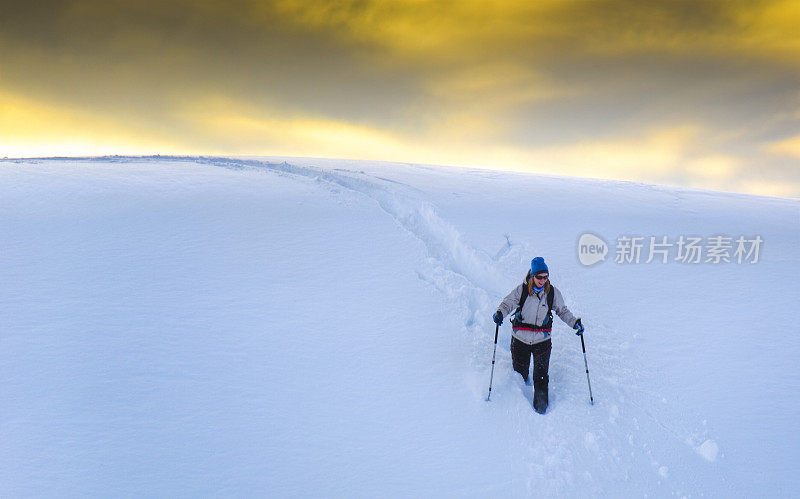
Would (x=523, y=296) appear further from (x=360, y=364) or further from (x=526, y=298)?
(x=360, y=364)

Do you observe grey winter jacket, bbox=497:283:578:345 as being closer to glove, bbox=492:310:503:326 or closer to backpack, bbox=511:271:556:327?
backpack, bbox=511:271:556:327

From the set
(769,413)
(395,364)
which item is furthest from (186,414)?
(769,413)

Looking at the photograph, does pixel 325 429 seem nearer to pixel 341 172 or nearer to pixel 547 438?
pixel 547 438

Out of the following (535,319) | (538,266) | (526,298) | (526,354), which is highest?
(538,266)

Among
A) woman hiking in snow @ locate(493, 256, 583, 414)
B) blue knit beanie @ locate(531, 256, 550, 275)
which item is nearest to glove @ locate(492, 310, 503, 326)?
woman hiking in snow @ locate(493, 256, 583, 414)

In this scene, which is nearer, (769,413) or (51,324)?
(769,413)

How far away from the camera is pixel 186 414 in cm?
430

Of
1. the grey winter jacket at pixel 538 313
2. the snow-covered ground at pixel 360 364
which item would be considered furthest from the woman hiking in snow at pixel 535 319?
the snow-covered ground at pixel 360 364

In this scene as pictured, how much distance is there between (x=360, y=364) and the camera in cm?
507

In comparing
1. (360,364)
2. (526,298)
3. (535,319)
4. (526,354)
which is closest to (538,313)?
(535,319)

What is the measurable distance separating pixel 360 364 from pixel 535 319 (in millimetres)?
2264

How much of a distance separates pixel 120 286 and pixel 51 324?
0.99 meters

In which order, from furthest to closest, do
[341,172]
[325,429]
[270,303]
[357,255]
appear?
[341,172] < [357,255] < [270,303] < [325,429]

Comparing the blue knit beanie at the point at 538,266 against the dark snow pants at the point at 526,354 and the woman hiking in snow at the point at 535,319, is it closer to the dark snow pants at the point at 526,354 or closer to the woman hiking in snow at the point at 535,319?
the woman hiking in snow at the point at 535,319
